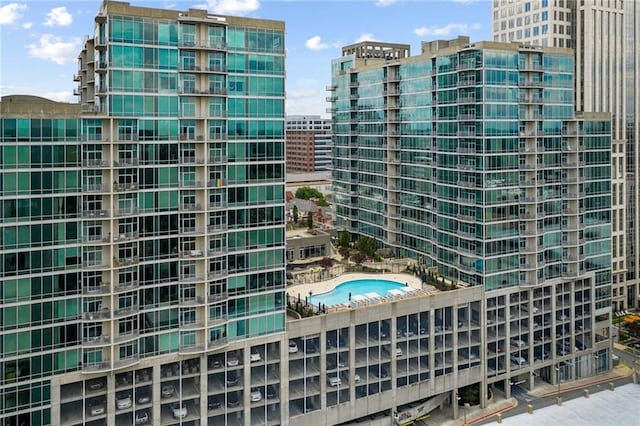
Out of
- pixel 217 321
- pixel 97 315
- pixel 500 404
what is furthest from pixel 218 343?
pixel 500 404

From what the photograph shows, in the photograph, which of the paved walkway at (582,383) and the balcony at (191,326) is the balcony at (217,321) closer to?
the balcony at (191,326)

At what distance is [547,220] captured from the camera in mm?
75250

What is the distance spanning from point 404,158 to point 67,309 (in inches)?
2024

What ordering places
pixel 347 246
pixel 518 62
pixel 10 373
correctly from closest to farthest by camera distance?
pixel 10 373 < pixel 518 62 < pixel 347 246

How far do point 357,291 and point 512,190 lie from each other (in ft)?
73.7

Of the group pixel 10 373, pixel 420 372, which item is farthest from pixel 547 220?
pixel 10 373

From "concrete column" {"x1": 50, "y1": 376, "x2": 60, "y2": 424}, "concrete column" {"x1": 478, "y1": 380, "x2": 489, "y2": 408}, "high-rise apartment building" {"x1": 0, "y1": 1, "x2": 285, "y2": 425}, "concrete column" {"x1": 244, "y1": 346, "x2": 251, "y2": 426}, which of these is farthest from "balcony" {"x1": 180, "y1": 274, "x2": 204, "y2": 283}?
"concrete column" {"x1": 478, "y1": 380, "x2": 489, "y2": 408}

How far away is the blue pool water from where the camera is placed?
67812 mm

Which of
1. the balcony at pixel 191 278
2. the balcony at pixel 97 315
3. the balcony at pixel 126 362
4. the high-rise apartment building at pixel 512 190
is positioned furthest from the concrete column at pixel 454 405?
the balcony at pixel 97 315

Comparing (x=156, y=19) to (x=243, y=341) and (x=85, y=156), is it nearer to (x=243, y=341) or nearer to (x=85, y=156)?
(x=85, y=156)

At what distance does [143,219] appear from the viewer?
5288 cm

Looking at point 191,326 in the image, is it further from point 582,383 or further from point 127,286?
point 582,383

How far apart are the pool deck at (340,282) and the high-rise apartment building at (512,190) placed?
5069mm

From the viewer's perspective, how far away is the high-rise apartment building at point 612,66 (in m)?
97.4
